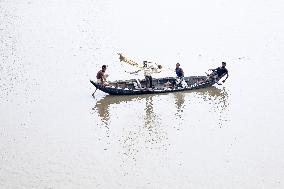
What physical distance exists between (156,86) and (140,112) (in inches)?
125

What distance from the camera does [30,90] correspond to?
2409 cm

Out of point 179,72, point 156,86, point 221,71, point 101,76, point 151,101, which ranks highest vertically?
point 221,71

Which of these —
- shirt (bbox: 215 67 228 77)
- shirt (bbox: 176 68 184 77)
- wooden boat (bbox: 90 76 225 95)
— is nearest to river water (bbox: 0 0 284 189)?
wooden boat (bbox: 90 76 225 95)

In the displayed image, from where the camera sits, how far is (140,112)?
21562mm

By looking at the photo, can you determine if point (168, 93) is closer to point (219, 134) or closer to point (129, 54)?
point (219, 134)

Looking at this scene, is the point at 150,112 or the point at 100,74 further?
the point at 100,74

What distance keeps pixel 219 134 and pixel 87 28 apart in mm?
23088

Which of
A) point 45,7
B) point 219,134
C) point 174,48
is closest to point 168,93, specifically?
point 219,134

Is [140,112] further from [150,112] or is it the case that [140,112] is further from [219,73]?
[219,73]

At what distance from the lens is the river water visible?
1579cm

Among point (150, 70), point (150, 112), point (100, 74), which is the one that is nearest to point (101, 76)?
point (100, 74)

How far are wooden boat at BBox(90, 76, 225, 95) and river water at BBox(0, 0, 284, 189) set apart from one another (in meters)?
0.34

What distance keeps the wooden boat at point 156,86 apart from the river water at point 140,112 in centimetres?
34

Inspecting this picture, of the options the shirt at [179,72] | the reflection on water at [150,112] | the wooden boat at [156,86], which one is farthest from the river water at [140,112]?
the shirt at [179,72]
